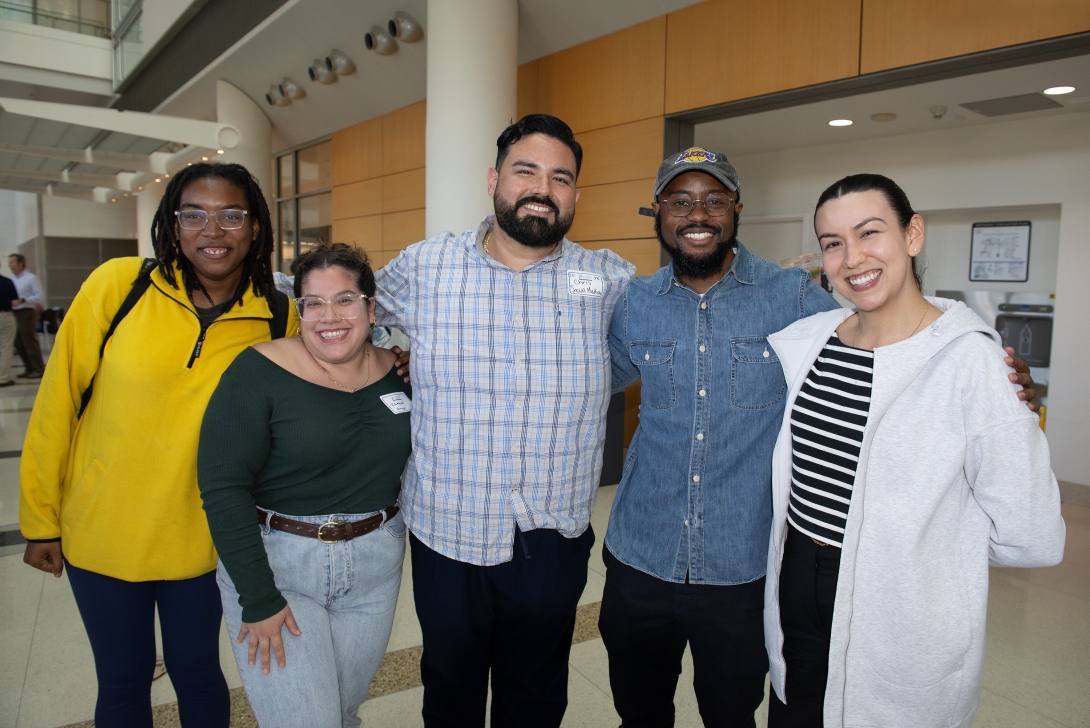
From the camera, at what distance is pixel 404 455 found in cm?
180

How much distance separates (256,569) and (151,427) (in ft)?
1.48

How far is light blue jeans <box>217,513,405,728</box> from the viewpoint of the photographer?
1569 mm

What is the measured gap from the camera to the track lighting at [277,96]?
30.3ft

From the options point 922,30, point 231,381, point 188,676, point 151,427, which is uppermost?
point 922,30

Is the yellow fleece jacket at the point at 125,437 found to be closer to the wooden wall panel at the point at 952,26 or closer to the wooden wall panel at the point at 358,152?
the wooden wall panel at the point at 952,26

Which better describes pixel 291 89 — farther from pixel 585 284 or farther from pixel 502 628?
pixel 502 628

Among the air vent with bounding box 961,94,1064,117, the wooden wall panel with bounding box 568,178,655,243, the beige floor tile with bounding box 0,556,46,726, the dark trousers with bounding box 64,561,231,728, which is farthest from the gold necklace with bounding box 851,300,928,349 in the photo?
the air vent with bounding box 961,94,1064,117

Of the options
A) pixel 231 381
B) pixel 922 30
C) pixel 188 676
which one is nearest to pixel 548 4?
pixel 922 30

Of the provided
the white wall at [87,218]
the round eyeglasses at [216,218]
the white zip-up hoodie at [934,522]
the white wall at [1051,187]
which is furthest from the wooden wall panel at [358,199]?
the white zip-up hoodie at [934,522]

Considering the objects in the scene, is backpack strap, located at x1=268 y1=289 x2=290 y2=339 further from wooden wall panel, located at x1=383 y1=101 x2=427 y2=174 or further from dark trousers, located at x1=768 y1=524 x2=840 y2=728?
wooden wall panel, located at x1=383 y1=101 x2=427 y2=174

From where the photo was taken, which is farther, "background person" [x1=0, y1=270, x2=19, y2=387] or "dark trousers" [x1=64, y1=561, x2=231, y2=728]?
"background person" [x1=0, y1=270, x2=19, y2=387]

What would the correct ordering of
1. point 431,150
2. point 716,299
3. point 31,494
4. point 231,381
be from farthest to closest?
point 431,150 < point 716,299 < point 31,494 < point 231,381

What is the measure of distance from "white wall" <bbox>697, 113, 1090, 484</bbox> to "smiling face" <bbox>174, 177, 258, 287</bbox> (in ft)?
18.9

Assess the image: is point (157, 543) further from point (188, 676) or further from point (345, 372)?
point (345, 372)
